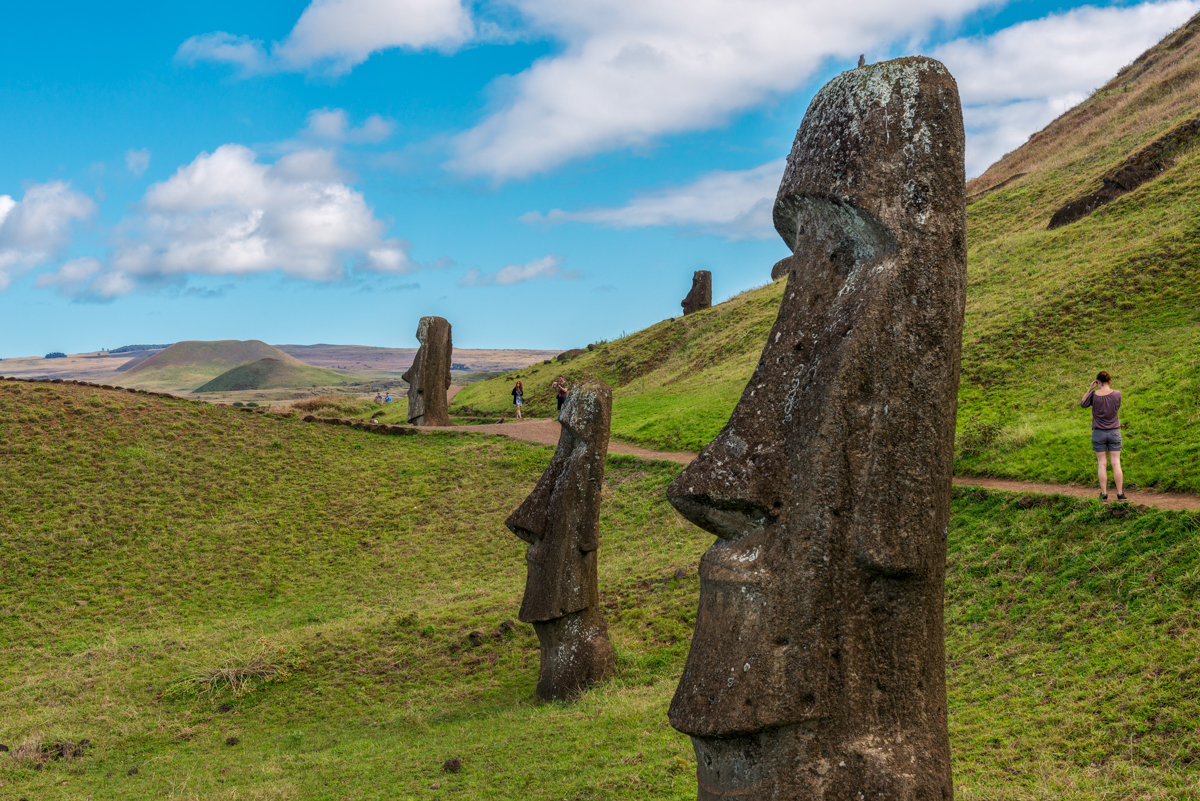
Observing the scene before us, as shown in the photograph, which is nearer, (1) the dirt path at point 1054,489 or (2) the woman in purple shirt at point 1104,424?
(1) the dirt path at point 1054,489

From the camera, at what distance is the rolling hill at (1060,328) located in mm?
18047

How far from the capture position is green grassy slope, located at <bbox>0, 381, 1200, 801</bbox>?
892 cm

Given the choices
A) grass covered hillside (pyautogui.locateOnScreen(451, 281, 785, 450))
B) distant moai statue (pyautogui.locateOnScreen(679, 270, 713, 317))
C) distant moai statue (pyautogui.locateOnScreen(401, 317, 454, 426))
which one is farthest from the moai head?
Result: distant moai statue (pyautogui.locateOnScreen(679, 270, 713, 317))

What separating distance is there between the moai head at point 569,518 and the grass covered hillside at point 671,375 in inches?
633

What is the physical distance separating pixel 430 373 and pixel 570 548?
23.4 m

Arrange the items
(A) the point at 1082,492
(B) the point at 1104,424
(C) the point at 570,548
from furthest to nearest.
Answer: (A) the point at 1082,492
(B) the point at 1104,424
(C) the point at 570,548

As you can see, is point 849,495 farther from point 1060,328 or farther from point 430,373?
point 430,373

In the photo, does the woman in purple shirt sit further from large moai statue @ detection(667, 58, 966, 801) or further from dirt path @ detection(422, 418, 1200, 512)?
large moai statue @ detection(667, 58, 966, 801)

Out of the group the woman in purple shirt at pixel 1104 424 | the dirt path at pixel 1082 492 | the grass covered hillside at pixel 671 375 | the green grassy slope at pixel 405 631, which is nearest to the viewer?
the green grassy slope at pixel 405 631

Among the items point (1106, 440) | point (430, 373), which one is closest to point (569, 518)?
point (1106, 440)

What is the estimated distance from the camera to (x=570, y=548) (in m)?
12.0

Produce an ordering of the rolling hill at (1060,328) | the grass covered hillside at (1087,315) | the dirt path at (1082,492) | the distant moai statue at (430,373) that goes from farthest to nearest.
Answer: the distant moai statue at (430,373), the rolling hill at (1060,328), the grass covered hillside at (1087,315), the dirt path at (1082,492)

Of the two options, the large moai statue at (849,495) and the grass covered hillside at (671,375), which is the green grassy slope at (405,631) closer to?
the large moai statue at (849,495)

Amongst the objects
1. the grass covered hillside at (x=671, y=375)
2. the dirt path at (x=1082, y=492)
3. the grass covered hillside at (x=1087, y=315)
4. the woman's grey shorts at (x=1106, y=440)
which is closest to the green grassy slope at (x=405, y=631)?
the dirt path at (x=1082, y=492)
